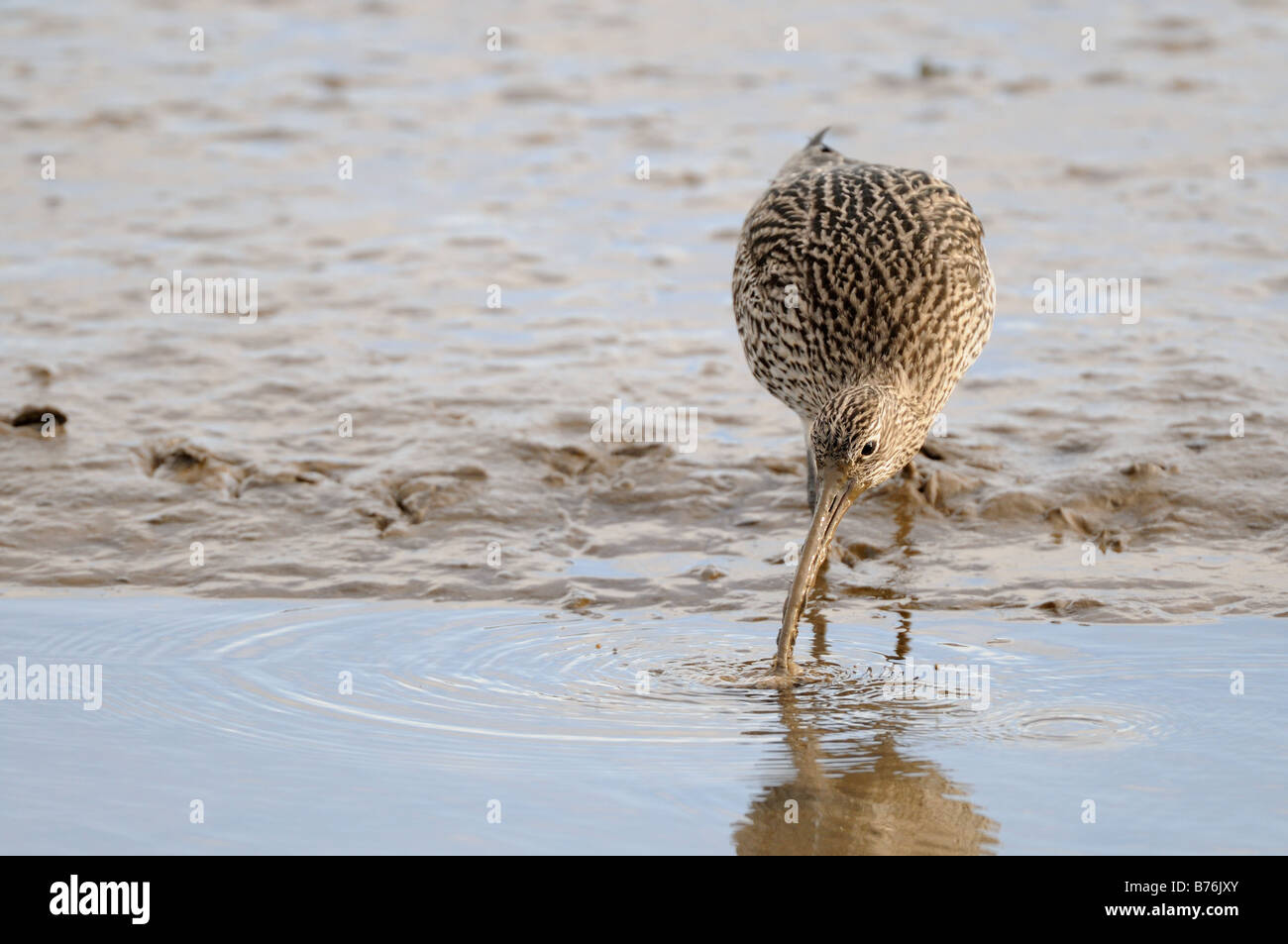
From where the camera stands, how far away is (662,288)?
11.2 m

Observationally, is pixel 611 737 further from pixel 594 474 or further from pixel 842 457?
pixel 594 474

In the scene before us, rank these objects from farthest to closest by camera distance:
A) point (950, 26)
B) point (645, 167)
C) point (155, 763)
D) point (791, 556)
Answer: point (950, 26) → point (645, 167) → point (791, 556) → point (155, 763)

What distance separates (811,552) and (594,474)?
226cm

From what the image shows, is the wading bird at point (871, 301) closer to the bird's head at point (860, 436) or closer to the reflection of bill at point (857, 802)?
the bird's head at point (860, 436)

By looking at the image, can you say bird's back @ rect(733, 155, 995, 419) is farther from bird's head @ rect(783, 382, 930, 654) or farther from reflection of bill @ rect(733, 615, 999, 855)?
reflection of bill @ rect(733, 615, 999, 855)

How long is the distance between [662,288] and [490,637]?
14.9 ft

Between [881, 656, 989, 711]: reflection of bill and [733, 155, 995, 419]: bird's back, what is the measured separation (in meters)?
1.14

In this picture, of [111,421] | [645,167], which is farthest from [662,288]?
[111,421]

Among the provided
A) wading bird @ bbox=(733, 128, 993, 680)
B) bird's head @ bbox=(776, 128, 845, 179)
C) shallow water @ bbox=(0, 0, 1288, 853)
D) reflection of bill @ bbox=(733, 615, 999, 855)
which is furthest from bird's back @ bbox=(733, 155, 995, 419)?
reflection of bill @ bbox=(733, 615, 999, 855)

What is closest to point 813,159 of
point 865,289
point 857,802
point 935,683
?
point 865,289

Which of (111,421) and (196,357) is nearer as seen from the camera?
(111,421)

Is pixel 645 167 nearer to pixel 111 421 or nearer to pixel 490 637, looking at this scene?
pixel 111 421
